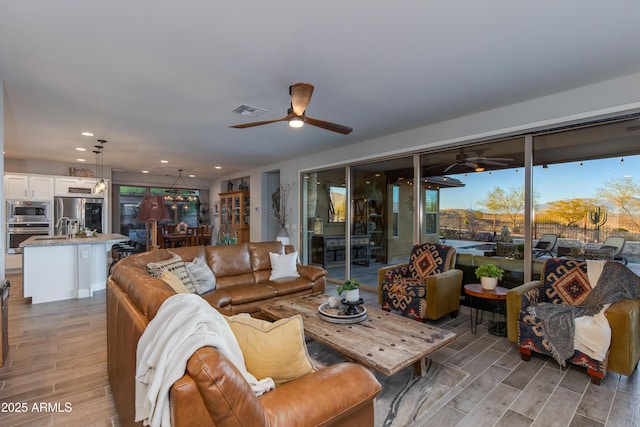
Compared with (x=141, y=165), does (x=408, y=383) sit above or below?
below

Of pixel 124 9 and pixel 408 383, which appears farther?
pixel 408 383

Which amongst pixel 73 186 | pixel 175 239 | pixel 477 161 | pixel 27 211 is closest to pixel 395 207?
pixel 477 161

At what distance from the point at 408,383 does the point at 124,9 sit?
3.25 meters

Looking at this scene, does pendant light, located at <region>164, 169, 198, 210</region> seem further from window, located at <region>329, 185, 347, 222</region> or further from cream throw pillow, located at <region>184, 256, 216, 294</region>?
cream throw pillow, located at <region>184, 256, 216, 294</region>

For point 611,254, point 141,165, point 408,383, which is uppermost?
point 141,165

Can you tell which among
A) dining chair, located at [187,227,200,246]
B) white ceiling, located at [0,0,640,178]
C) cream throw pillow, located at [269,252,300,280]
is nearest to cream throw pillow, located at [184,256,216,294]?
cream throw pillow, located at [269,252,300,280]

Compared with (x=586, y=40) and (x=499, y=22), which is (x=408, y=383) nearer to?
(x=499, y=22)

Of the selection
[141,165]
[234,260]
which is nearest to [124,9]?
[234,260]

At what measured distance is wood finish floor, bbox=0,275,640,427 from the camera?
6.56 feet

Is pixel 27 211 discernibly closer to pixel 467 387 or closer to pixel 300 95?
pixel 300 95

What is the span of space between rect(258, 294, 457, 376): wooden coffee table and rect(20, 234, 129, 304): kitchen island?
368cm

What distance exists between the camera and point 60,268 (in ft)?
15.2

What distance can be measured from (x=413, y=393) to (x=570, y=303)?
193 centimetres

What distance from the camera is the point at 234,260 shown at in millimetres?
4055
